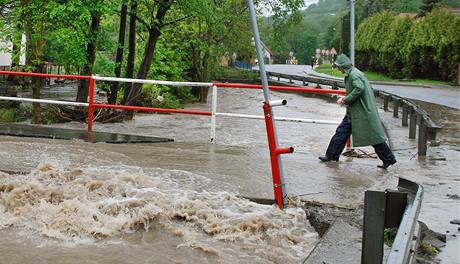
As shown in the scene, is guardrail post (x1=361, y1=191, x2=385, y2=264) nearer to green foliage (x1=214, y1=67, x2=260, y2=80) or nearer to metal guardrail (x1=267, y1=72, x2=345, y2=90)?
metal guardrail (x1=267, y1=72, x2=345, y2=90)

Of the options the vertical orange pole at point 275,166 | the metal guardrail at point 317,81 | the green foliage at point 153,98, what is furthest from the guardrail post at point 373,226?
the metal guardrail at point 317,81

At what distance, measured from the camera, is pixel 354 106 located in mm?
8719

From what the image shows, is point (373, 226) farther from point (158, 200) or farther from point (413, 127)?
point (413, 127)

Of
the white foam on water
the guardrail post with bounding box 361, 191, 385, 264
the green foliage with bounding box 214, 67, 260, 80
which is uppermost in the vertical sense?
the green foliage with bounding box 214, 67, 260, 80

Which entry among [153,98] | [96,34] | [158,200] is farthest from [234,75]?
[158,200]

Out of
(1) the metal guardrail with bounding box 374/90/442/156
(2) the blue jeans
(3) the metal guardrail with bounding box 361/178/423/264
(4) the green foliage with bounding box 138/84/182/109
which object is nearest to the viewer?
(3) the metal guardrail with bounding box 361/178/423/264

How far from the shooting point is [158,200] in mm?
6152

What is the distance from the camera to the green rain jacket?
28.2 feet

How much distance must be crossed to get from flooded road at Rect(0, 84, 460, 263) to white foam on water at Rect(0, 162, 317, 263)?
0.03 ft

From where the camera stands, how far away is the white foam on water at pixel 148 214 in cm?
545

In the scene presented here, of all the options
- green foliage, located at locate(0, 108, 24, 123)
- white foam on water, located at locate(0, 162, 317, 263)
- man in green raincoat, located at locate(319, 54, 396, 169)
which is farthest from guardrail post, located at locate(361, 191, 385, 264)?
green foliage, located at locate(0, 108, 24, 123)

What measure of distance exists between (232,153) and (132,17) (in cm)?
831

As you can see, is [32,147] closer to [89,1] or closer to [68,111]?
[89,1]

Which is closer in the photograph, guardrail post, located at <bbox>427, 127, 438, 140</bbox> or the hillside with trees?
guardrail post, located at <bbox>427, 127, 438, 140</bbox>
